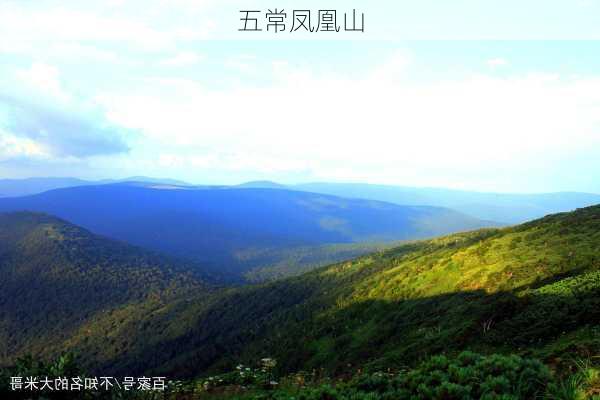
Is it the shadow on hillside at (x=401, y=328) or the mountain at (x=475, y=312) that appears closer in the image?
the mountain at (x=475, y=312)

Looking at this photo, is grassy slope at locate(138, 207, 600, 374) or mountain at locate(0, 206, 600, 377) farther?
mountain at locate(0, 206, 600, 377)

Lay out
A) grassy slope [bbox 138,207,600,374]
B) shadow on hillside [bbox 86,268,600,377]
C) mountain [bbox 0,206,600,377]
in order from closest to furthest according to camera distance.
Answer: grassy slope [bbox 138,207,600,374] < mountain [bbox 0,206,600,377] < shadow on hillside [bbox 86,268,600,377]

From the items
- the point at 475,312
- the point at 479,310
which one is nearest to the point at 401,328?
the point at 475,312

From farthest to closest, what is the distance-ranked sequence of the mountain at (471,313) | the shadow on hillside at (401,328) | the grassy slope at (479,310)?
the shadow on hillside at (401,328) → the mountain at (471,313) → the grassy slope at (479,310)

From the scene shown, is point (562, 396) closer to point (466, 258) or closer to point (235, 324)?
point (466, 258)

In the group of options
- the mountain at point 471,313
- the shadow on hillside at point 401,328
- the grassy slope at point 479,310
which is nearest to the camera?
the grassy slope at point 479,310

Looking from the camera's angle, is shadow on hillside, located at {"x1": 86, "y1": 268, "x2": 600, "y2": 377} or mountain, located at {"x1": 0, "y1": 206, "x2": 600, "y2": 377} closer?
mountain, located at {"x1": 0, "y1": 206, "x2": 600, "y2": 377}

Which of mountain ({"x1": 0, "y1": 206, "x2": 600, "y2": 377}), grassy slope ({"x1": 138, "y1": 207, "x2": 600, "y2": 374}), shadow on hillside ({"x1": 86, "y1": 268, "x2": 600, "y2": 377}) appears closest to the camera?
grassy slope ({"x1": 138, "y1": 207, "x2": 600, "y2": 374})

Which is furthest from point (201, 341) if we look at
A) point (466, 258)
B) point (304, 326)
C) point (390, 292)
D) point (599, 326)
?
point (599, 326)

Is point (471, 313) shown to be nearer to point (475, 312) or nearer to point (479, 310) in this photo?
point (475, 312)

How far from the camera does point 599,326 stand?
2077 cm

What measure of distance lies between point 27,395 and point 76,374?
168 cm

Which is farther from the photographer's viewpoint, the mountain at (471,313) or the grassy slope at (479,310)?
the mountain at (471,313)

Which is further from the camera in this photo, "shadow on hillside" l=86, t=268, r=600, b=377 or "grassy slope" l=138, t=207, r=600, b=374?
"shadow on hillside" l=86, t=268, r=600, b=377
